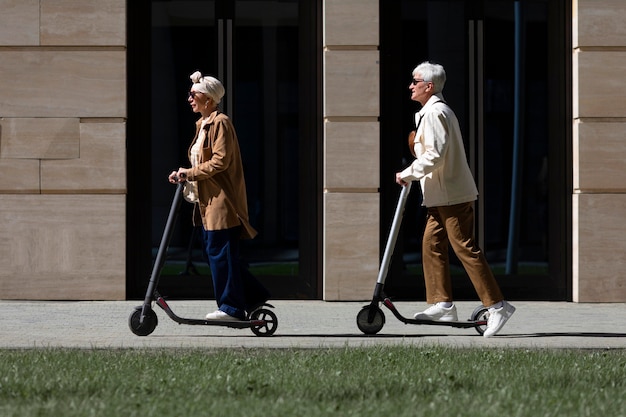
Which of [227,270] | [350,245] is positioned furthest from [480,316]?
[350,245]

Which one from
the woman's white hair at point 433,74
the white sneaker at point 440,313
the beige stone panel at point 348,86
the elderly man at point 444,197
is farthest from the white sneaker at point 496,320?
the beige stone panel at point 348,86

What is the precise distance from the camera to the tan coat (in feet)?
29.0

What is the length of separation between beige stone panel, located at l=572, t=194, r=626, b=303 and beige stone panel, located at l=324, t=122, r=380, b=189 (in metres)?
2.03

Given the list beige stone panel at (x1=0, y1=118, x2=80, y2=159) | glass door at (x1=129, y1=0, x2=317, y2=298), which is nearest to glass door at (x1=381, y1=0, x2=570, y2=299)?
glass door at (x1=129, y1=0, x2=317, y2=298)

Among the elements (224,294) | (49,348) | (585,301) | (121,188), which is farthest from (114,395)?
(585,301)

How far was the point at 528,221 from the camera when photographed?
511 inches

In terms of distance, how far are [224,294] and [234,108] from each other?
4127mm

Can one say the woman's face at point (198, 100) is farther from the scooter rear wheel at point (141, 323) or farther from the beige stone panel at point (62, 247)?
the beige stone panel at point (62, 247)

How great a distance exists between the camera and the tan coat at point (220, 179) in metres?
8.85

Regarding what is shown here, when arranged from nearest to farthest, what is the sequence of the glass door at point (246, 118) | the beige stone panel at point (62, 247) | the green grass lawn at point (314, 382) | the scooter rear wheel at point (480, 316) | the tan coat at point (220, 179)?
the green grass lawn at point (314, 382)
the tan coat at point (220, 179)
the scooter rear wheel at point (480, 316)
the beige stone panel at point (62, 247)
the glass door at point (246, 118)

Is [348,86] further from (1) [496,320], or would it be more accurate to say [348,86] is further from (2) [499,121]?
(1) [496,320]

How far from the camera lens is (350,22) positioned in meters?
12.6

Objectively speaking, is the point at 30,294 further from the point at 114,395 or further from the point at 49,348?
the point at 114,395

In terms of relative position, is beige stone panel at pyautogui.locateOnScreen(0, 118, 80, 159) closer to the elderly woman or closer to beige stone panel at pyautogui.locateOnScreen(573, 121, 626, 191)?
the elderly woman
